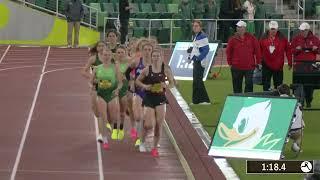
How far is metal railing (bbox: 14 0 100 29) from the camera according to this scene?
37406 millimetres

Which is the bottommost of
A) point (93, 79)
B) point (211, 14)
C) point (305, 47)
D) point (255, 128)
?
point (255, 128)

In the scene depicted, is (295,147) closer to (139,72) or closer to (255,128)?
(255,128)

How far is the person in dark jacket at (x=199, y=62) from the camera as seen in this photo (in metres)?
22.1

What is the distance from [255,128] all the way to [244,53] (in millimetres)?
6836

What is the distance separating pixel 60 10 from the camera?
3812 cm

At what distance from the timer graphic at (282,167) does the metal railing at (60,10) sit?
28.8 m

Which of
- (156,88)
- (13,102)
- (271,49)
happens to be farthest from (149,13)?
(156,88)

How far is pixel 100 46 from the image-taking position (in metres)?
16.9

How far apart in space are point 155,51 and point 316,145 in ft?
11.5

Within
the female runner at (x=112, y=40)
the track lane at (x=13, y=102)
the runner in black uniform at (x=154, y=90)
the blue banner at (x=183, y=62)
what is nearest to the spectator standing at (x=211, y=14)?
the track lane at (x=13, y=102)

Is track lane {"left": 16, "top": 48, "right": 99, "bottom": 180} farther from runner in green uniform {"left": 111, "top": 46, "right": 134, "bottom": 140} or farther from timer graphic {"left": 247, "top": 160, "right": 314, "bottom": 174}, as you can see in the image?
timer graphic {"left": 247, "top": 160, "right": 314, "bottom": 174}

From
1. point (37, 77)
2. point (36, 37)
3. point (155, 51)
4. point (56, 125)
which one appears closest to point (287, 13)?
point (36, 37)

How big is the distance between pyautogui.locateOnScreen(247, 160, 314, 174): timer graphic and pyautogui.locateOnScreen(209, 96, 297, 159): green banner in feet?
16.4

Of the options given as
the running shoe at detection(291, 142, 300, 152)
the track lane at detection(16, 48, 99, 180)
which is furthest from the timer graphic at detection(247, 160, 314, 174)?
the running shoe at detection(291, 142, 300, 152)
